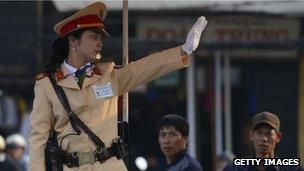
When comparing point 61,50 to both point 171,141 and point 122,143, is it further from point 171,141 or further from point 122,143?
point 171,141

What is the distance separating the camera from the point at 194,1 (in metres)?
9.39

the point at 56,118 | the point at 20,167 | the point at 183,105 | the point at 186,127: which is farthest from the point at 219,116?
the point at 56,118

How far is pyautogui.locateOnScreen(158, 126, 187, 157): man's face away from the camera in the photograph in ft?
20.6

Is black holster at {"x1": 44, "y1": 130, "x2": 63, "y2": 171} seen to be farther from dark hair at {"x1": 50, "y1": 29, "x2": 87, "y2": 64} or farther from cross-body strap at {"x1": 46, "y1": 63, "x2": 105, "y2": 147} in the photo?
dark hair at {"x1": 50, "y1": 29, "x2": 87, "y2": 64}

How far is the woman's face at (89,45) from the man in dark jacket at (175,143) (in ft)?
3.11

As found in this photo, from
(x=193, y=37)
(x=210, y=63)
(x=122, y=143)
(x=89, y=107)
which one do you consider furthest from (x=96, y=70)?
(x=210, y=63)

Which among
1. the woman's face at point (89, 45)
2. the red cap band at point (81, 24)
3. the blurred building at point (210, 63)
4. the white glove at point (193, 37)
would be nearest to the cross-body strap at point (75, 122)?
the woman's face at point (89, 45)

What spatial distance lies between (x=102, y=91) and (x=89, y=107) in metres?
0.13

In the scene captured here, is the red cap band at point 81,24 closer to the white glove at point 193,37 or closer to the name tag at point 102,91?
the name tag at point 102,91

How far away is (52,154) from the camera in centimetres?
554

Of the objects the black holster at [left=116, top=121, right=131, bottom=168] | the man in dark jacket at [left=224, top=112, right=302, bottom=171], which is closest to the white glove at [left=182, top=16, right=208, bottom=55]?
the black holster at [left=116, top=121, right=131, bottom=168]

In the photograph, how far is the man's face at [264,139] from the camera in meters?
6.00

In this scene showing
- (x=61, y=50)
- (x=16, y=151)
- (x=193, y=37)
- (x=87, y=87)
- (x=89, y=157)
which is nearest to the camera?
(x=193, y=37)

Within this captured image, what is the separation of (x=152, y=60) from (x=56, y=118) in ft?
2.27
